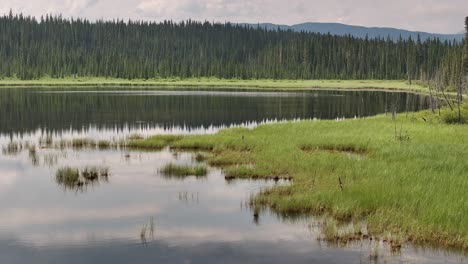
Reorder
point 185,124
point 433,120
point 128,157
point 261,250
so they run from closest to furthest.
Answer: point 261,250, point 128,157, point 433,120, point 185,124

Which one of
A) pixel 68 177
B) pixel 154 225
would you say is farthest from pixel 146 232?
pixel 68 177

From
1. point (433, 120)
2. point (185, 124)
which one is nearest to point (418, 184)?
point (433, 120)

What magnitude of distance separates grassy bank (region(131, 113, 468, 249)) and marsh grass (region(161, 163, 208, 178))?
1.27 m

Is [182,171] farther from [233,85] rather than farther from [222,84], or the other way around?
[222,84]

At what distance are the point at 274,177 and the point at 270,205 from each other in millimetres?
5000

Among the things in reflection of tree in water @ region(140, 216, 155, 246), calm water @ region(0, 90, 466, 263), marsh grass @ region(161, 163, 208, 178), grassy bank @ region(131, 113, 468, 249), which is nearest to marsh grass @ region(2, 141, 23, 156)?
calm water @ region(0, 90, 466, 263)

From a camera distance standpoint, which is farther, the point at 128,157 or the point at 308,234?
the point at 128,157

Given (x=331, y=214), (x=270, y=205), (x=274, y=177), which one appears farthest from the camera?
(x=274, y=177)

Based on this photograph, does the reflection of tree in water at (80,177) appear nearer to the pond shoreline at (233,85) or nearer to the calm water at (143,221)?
the calm water at (143,221)

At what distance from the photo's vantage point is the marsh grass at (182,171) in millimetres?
26734

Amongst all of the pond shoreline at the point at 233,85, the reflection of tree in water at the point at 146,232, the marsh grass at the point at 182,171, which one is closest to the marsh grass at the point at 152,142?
the marsh grass at the point at 182,171

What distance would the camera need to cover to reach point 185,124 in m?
52.7

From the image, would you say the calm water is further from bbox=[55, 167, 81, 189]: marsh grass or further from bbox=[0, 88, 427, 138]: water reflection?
bbox=[0, 88, 427, 138]: water reflection

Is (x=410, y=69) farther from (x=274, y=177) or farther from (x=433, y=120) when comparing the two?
(x=274, y=177)
